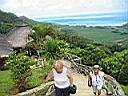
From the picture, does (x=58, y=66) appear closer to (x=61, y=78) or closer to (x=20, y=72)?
(x=61, y=78)

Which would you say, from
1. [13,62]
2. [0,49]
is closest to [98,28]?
[0,49]

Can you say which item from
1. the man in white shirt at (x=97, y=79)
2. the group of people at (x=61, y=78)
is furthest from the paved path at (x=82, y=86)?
the group of people at (x=61, y=78)

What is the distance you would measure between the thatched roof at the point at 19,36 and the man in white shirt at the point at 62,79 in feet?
75.4

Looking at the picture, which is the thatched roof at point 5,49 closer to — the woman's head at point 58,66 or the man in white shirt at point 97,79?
the man in white shirt at point 97,79

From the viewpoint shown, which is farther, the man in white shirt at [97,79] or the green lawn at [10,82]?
the green lawn at [10,82]

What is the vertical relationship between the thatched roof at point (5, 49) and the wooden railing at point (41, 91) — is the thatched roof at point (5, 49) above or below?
below

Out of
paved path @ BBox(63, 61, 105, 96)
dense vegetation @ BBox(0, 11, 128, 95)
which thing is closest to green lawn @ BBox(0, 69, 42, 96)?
dense vegetation @ BBox(0, 11, 128, 95)

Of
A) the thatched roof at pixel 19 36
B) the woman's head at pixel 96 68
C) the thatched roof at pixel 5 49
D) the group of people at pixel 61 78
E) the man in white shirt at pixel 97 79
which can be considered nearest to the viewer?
the group of people at pixel 61 78

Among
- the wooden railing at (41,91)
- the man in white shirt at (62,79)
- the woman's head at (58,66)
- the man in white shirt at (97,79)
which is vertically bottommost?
the wooden railing at (41,91)

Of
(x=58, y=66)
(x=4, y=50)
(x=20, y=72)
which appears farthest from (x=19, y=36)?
(x=58, y=66)

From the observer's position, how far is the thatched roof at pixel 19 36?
31.3 m

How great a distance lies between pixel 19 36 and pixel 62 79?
2528 cm

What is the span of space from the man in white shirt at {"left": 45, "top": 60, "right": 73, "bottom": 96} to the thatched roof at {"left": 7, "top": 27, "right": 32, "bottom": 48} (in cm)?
2299

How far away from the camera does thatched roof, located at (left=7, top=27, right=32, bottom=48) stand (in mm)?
31344
